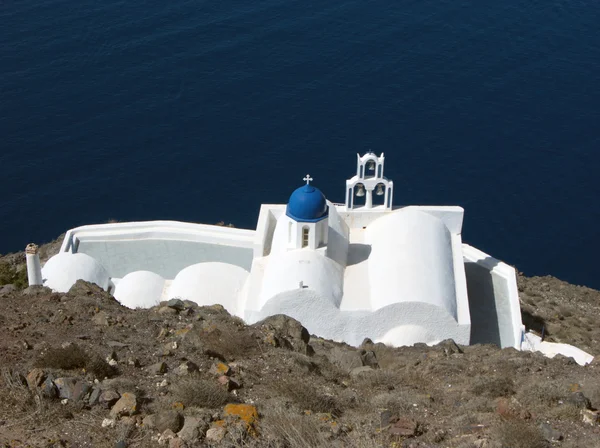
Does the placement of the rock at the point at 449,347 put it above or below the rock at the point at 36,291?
below

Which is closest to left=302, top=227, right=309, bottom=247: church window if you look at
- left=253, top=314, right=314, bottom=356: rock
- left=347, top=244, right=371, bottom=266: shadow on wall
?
left=347, top=244, right=371, bottom=266: shadow on wall

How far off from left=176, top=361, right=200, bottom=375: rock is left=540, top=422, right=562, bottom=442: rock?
7.29 metres

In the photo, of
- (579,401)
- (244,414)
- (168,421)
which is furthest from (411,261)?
(168,421)

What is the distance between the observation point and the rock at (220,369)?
17.1 metres

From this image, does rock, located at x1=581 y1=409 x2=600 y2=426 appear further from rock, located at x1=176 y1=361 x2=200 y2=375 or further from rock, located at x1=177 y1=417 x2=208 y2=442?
rock, located at x1=176 y1=361 x2=200 y2=375

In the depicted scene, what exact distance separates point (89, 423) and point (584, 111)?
46.4m

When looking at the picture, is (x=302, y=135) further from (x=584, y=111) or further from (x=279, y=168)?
(x=584, y=111)

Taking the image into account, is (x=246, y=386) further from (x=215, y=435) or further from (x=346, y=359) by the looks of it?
(x=346, y=359)

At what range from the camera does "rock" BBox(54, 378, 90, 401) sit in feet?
49.9

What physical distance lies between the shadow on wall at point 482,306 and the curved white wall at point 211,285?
816 cm

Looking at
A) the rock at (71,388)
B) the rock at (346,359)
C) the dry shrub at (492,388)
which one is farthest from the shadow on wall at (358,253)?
the rock at (71,388)

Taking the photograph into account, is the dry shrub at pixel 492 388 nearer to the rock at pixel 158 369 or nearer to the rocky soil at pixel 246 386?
the rocky soil at pixel 246 386

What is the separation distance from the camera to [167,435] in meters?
14.3

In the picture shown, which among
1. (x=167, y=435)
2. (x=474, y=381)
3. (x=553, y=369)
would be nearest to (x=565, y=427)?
(x=474, y=381)
